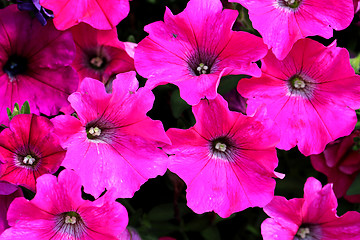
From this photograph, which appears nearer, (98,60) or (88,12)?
(88,12)

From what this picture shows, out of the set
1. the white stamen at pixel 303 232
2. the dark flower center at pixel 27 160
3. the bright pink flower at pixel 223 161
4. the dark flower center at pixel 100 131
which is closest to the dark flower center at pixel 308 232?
the white stamen at pixel 303 232

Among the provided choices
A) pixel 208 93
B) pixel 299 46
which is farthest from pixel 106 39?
pixel 299 46

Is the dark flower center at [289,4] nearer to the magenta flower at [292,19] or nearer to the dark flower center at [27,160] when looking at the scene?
the magenta flower at [292,19]

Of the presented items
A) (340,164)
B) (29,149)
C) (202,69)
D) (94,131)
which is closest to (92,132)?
(94,131)

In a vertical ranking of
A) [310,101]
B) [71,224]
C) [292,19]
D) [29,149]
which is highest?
[292,19]

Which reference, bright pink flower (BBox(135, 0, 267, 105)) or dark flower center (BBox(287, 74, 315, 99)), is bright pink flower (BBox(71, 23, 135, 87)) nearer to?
bright pink flower (BBox(135, 0, 267, 105))

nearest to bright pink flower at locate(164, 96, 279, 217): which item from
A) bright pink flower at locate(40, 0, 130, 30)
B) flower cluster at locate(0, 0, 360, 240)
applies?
flower cluster at locate(0, 0, 360, 240)

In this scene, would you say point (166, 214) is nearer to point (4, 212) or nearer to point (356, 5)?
point (4, 212)

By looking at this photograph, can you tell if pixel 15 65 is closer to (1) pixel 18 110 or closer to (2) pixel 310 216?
(1) pixel 18 110
